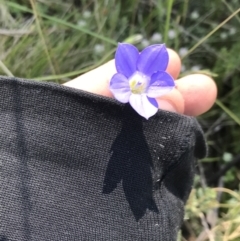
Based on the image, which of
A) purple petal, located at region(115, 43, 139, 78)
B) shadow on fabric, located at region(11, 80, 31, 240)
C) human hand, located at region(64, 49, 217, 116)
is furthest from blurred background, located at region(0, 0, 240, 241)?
purple petal, located at region(115, 43, 139, 78)

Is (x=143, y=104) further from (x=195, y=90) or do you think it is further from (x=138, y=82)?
(x=195, y=90)

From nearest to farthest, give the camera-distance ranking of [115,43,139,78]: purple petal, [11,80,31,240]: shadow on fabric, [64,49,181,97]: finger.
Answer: [115,43,139,78]: purple petal < [11,80,31,240]: shadow on fabric < [64,49,181,97]: finger

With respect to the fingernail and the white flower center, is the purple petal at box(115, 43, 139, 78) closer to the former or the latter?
the white flower center

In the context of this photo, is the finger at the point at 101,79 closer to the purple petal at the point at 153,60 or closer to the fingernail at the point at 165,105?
the fingernail at the point at 165,105

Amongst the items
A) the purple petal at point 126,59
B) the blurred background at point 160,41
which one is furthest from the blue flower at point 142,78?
the blurred background at point 160,41

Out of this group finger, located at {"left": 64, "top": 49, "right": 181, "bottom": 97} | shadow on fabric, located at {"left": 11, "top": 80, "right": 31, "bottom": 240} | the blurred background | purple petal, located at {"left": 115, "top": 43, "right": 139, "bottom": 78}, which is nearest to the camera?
purple petal, located at {"left": 115, "top": 43, "right": 139, "bottom": 78}

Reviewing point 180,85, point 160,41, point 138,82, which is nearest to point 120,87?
point 138,82

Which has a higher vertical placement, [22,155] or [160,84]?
[160,84]
